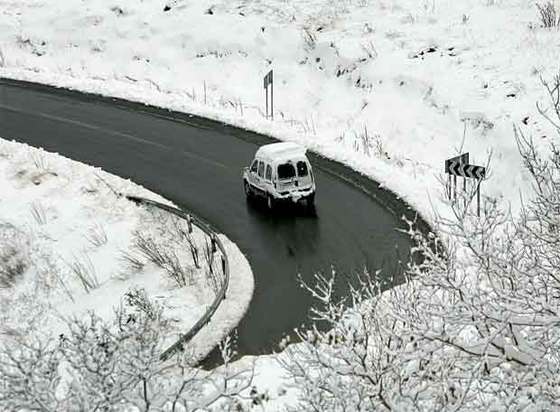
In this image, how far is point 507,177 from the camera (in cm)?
2545

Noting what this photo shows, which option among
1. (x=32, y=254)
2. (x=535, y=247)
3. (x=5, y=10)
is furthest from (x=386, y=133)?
(x=5, y=10)

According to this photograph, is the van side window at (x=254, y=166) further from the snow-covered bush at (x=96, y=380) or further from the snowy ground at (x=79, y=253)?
the snow-covered bush at (x=96, y=380)

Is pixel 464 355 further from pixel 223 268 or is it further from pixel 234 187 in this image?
pixel 234 187

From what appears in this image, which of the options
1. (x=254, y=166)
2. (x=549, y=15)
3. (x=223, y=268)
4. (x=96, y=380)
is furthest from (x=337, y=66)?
(x=96, y=380)

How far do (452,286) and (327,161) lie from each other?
1665cm

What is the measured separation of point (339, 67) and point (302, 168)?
44.7 ft

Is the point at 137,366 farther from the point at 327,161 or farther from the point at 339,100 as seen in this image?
the point at 339,100

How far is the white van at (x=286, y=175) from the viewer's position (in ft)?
73.4

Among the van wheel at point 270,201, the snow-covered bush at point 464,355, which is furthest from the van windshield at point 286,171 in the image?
the snow-covered bush at point 464,355

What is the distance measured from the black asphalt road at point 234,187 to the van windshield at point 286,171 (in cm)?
130

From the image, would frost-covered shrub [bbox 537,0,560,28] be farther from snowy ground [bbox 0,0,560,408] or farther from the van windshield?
Answer: the van windshield

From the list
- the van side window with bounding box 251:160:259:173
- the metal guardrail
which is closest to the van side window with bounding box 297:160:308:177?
the van side window with bounding box 251:160:259:173

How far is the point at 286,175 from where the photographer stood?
73.7 feet

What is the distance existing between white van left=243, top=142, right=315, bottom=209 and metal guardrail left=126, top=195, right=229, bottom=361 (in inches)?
83.7
